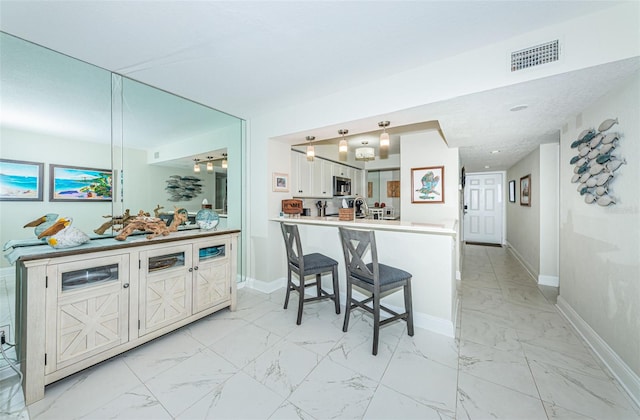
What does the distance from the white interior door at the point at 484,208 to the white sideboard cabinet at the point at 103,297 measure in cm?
747

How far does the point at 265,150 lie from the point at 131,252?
209 cm

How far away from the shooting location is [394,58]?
6.68 feet

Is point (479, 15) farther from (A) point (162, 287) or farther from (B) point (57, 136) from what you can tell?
(B) point (57, 136)

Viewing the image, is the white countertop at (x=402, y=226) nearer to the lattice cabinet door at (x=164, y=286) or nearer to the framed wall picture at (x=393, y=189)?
the lattice cabinet door at (x=164, y=286)

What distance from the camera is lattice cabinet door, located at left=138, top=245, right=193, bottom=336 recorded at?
6.63 ft

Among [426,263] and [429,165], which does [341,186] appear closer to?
[429,165]

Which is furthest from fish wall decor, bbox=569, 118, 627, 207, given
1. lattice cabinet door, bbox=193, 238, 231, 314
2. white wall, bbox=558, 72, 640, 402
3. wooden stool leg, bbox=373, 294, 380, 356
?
lattice cabinet door, bbox=193, 238, 231, 314

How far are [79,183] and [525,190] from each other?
265 inches

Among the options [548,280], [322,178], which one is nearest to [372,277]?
[322,178]

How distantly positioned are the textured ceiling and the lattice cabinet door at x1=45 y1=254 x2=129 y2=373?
1713mm

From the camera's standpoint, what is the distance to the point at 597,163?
77.6 inches

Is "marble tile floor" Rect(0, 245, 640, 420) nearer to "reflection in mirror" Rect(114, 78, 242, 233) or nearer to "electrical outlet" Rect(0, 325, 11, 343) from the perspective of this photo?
"electrical outlet" Rect(0, 325, 11, 343)

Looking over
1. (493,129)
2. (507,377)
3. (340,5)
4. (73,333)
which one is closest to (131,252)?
(73,333)

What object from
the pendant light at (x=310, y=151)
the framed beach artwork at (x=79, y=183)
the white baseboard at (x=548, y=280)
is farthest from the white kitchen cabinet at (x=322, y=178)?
the white baseboard at (x=548, y=280)
